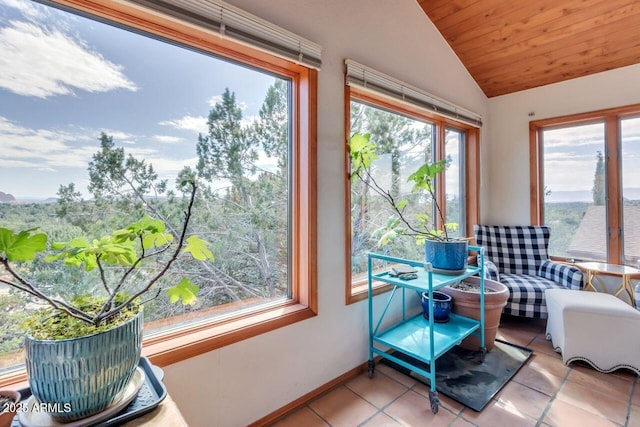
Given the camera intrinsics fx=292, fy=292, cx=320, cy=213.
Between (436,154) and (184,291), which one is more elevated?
(436,154)

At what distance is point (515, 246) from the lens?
311 cm

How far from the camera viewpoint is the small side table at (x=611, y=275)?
247cm

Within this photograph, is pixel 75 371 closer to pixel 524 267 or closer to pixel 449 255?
pixel 449 255

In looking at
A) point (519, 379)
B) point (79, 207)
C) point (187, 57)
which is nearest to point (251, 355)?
point (79, 207)

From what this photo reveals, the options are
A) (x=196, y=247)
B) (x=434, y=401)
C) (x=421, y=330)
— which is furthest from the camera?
(x=421, y=330)

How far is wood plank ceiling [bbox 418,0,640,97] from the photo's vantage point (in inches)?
92.7

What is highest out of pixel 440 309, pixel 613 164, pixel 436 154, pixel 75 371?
pixel 436 154

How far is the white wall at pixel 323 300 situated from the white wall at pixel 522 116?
66.1 inches

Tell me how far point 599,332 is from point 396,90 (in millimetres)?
2214

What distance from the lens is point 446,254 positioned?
1.92 metres

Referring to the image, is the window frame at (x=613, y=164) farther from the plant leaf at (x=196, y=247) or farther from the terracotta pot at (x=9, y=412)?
the terracotta pot at (x=9, y=412)

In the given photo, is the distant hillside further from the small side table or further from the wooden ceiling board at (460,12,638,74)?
the small side table

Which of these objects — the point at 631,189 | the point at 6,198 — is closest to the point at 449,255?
the point at 6,198

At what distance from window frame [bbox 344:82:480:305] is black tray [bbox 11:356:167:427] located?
125 cm
